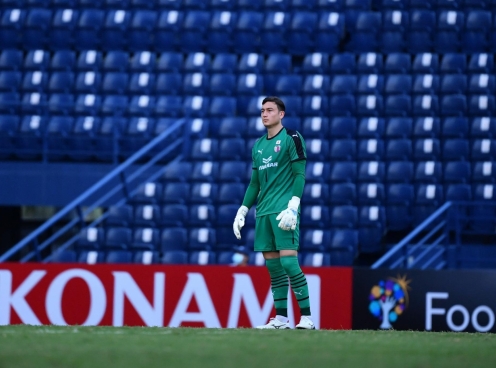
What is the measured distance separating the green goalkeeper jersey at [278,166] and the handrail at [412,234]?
16.1 ft

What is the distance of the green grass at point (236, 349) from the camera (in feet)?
17.3

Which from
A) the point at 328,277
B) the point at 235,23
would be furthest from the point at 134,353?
the point at 235,23

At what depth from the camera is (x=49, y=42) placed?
56.5 ft

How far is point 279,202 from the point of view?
789 centimetres

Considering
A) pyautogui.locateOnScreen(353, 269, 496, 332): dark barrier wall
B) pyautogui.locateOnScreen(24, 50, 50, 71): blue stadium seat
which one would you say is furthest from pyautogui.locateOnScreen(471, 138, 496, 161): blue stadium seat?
pyautogui.locateOnScreen(24, 50, 50, 71): blue stadium seat

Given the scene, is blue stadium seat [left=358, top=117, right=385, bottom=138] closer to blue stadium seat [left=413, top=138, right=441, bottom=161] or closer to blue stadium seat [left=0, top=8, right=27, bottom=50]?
blue stadium seat [left=413, top=138, right=441, bottom=161]

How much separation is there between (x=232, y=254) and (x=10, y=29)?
6628 millimetres

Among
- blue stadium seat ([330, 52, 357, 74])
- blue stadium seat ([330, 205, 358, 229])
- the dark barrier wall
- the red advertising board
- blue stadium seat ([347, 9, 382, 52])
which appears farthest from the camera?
blue stadium seat ([347, 9, 382, 52])

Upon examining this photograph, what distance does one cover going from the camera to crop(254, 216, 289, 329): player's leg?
788 cm

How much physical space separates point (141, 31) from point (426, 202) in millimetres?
6081

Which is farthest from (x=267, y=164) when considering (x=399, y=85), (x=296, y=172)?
(x=399, y=85)

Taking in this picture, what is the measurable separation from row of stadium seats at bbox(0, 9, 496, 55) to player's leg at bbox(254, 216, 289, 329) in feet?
29.8

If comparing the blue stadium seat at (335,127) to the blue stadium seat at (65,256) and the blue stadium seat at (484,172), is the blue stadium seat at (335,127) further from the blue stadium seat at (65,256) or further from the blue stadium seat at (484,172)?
the blue stadium seat at (65,256)

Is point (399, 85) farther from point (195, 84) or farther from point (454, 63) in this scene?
point (195, 84)
